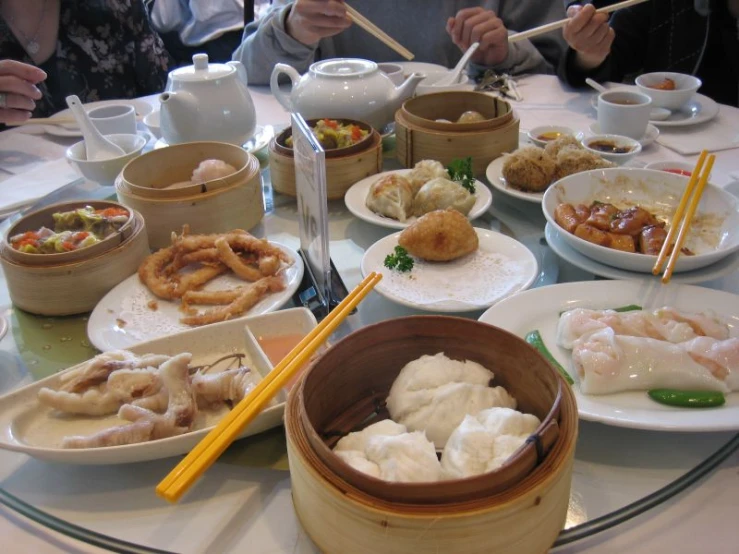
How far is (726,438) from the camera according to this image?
1.12 meters

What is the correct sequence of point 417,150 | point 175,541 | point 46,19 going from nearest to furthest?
point 175,541 → point 417,150 → point 46,19

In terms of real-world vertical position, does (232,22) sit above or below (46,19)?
below

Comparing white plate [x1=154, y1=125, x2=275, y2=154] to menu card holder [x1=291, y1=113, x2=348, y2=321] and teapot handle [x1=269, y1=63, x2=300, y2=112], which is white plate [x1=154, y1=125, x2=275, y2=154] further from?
menu card holder [x1=291, y1=113, x2=348, y2=321]

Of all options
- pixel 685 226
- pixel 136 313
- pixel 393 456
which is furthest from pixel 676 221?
pixel 136 313

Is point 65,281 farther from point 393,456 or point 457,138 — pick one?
point 457,138

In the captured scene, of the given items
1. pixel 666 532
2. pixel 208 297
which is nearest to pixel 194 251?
pixel 208 297

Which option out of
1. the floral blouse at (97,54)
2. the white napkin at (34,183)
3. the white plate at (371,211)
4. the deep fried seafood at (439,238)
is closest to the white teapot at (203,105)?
the white napkin at (34,183)

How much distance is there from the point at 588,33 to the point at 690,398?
83.9 inches

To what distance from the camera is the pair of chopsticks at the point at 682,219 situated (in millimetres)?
1412

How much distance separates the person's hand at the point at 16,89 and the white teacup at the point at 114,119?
10.8 inches

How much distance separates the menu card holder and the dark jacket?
2.62 m

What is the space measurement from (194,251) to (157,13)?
168 inches

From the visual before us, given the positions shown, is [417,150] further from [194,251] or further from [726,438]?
[726,438]

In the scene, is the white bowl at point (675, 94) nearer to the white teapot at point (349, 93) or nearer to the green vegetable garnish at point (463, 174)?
the white teapot at point (349, 93)
